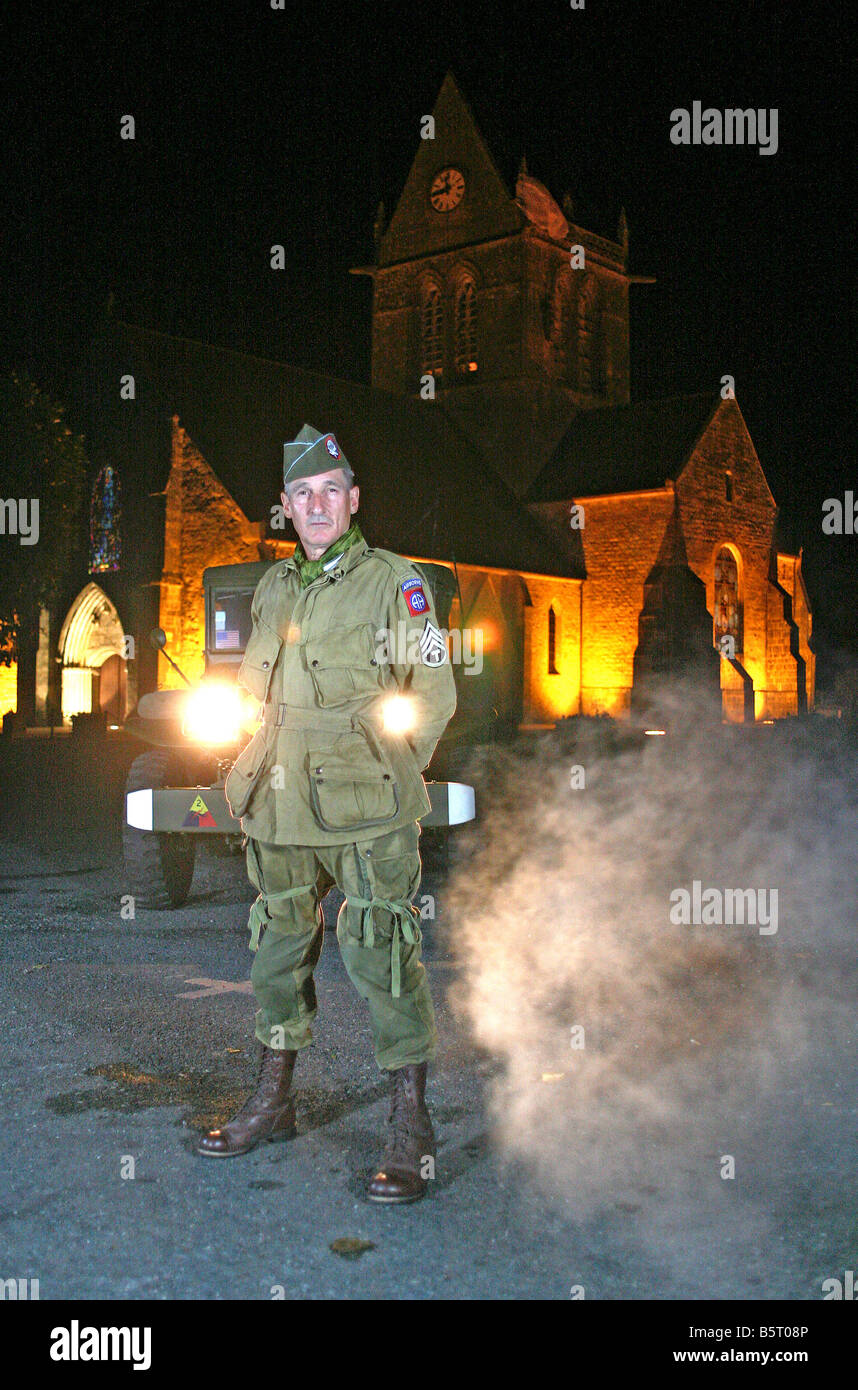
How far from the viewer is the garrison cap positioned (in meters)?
3.75

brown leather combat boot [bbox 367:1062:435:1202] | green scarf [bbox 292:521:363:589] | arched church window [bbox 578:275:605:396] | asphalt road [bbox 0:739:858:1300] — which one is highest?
arched church window [bbox 578:275:605:396]

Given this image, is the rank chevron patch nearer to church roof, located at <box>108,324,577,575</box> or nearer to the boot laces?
the boot laces

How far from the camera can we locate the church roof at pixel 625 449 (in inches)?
1480

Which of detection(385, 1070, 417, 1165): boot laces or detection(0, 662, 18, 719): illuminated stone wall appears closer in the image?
detection(385, 1070, 417, 1165): boot laces

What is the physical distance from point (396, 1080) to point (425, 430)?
3745cm

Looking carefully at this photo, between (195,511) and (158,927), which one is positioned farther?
(195,511)

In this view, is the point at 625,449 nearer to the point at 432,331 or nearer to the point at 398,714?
the point at 432,331

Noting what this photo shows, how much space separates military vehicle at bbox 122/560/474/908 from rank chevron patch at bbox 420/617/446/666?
318cm

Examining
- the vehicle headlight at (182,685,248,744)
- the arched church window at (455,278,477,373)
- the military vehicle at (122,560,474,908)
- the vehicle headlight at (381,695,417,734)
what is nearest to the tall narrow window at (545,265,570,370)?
the arched church window at (455,278,477,373)

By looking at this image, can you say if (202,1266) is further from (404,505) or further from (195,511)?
(404,505)

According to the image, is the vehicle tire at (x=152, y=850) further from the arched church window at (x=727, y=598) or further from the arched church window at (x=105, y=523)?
the arched church window at (x=727, y=598)

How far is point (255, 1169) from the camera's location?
3461mm

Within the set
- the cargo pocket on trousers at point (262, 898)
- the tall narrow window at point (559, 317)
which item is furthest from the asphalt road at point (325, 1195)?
the tall narrow window at point (559, 317)
